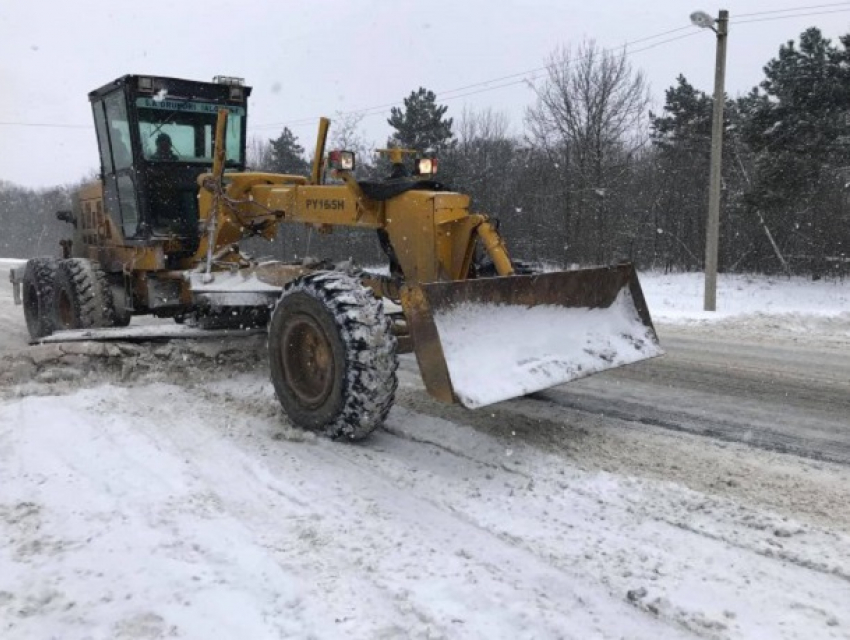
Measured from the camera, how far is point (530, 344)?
4766mm

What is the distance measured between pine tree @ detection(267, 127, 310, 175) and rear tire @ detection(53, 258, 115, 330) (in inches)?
1023

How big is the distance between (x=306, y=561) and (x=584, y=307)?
2.92m

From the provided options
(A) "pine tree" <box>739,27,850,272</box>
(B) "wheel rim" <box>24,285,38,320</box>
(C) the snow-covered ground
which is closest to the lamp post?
(A) "pine tree" <box>739,27,850,272</box>

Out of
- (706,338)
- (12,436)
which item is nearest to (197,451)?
(12,436)

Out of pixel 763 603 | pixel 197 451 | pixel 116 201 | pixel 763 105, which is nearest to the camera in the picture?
pixel 763 603

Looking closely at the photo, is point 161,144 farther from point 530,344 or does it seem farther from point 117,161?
point 530,344

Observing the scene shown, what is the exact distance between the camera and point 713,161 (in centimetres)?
1414

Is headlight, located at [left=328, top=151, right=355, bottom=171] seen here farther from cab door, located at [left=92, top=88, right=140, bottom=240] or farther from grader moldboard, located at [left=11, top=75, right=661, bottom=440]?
cab door, located at [left=92, top=88, right=140, bottom=240]

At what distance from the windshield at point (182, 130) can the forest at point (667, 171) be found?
972cm

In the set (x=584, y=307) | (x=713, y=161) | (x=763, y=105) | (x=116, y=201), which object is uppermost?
(x=763, y=105)

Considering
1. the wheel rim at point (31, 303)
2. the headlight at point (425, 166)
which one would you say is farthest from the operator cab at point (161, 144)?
the headlight at point (425, 166)

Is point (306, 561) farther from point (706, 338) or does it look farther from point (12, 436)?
point (706, 338)

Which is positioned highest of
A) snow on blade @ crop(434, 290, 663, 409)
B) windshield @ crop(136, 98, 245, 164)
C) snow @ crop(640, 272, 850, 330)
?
windshield @ crop(136, 98, 245, 164)

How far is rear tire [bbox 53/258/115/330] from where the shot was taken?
26.0 ft
